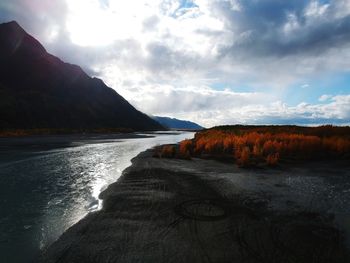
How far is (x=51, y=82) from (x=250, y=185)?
116 meters

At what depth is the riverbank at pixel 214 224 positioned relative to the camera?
16.1ft

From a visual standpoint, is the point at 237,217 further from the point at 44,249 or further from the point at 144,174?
the point at 144,174

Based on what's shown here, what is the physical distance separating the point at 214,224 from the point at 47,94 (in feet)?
348

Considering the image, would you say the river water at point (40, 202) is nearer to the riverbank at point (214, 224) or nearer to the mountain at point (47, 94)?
the riverbank at point (214, 224)

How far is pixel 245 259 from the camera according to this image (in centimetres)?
474

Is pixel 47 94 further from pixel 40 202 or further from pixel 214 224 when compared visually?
pixel 214 224

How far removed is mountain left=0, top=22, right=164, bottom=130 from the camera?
268 feet

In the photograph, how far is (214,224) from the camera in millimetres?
A: 6328

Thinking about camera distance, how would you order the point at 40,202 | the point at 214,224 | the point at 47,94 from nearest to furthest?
the point at 214,224
the point at 40,202
the point at 47,94

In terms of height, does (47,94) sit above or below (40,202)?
above

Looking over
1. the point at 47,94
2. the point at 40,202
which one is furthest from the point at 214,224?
the point at 47,94

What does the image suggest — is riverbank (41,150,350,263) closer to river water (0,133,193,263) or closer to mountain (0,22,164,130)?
river water (0,133,193,263)

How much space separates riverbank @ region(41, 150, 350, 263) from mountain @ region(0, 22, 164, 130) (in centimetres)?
7085

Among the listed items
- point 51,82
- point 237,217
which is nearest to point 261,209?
point 237,217
